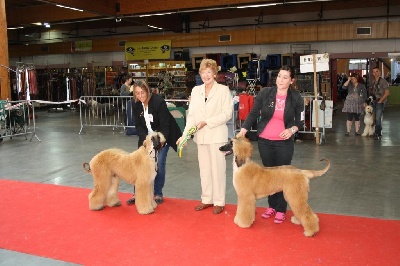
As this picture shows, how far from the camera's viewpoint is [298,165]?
6.38m

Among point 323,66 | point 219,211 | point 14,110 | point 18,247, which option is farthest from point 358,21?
point 18,247

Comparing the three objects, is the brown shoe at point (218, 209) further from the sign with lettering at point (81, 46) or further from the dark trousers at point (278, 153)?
the sign with lettering at point (81, 46)

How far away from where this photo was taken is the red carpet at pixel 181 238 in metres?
3.08

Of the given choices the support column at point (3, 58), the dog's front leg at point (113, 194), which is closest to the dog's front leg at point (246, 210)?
the dog's front leg at point (113, 194)

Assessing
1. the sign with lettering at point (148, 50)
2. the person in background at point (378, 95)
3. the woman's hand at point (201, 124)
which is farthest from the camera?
the sign with lettering at point (148, 50)

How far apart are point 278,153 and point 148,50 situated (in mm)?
14650

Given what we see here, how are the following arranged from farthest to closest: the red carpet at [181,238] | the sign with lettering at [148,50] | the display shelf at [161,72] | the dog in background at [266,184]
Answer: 1. the sign with lettering at [148,50]
2. the display shelf at [161,72]
3. the dog in background at [266,184]
4. the red carpet at [181,238]

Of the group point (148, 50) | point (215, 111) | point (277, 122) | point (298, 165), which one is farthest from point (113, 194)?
point (148, 50)

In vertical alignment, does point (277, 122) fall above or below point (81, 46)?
below

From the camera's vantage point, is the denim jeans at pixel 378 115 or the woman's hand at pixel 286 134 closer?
the woman's hand at pixel 286 134

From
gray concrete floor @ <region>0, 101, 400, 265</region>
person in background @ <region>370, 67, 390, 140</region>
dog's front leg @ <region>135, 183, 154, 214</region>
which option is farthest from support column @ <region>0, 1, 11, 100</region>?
person in background @ <region>370, 67, 390, 140</region>

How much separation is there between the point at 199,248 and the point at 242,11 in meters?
15.2

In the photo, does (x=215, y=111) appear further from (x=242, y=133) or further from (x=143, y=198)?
(x=143, y=198)

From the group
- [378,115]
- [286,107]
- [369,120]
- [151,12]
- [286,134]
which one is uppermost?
[151,12]
